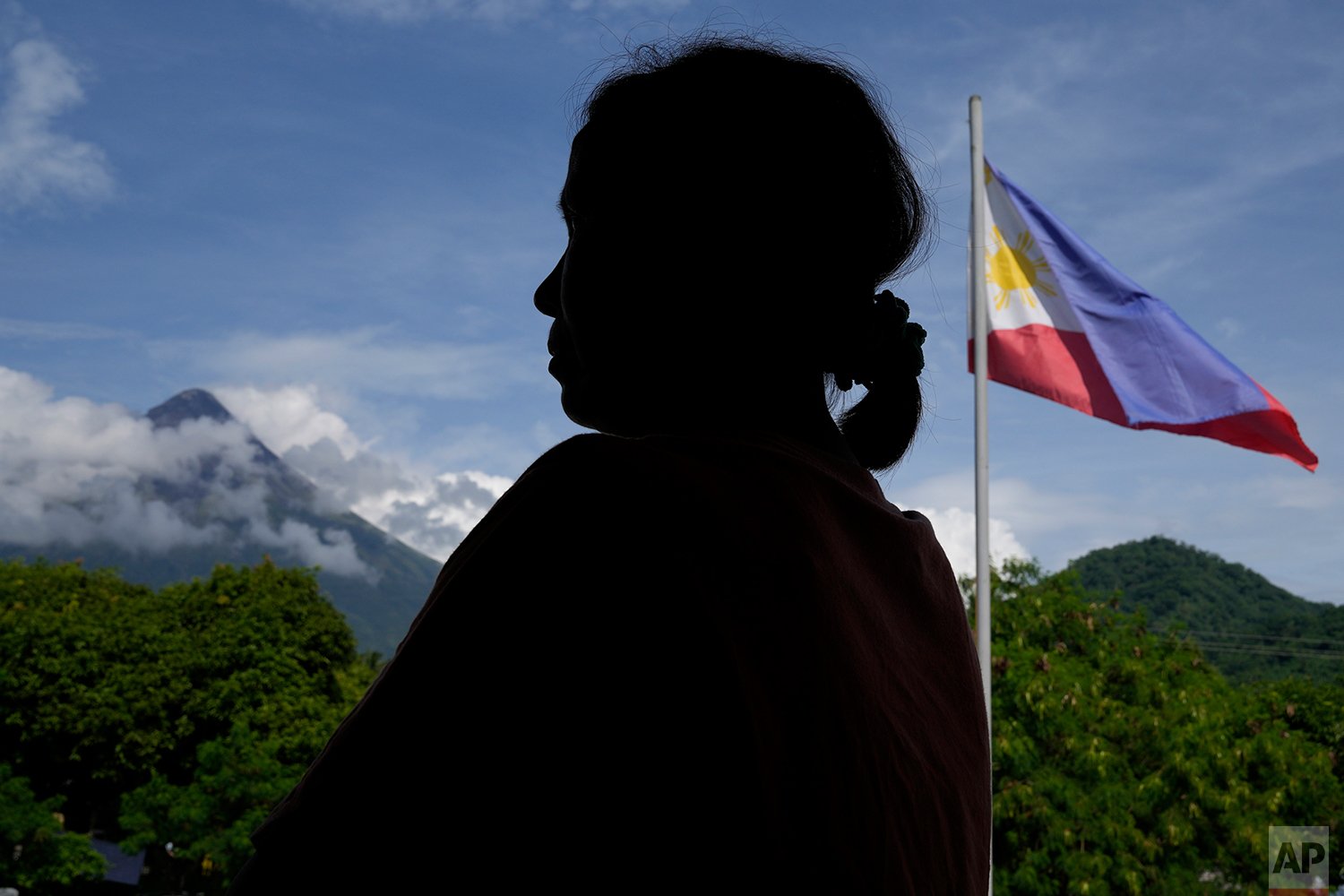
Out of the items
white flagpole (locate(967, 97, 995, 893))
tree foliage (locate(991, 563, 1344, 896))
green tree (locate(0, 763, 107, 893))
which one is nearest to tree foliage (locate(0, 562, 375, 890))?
green tree (locate(0, 763, 107, 893))

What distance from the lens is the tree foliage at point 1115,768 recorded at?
13844 mm

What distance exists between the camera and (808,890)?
764 millimetres

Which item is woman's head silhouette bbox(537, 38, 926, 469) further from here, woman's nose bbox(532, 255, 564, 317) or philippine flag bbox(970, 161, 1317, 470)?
philippine flag bbox(970, 161, 1317, 470)

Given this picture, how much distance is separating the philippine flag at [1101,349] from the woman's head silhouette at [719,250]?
8.81 meters

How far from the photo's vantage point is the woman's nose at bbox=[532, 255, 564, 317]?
46.3 inches

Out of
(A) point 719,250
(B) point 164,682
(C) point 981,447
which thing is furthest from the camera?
(B) point 164,682

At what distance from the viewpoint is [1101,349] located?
9.59 meters

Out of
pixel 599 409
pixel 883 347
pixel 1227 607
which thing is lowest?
pixel 599 409

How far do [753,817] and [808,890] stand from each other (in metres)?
0.07

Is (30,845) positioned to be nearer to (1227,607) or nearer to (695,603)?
(695,603)

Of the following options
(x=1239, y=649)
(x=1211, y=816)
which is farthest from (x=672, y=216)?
(x=1239, y=649)

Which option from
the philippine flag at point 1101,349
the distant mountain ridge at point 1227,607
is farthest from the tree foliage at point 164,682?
the distant mountain ridge at point 1227,607

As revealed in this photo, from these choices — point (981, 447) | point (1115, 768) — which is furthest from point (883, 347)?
point (1115, 768)

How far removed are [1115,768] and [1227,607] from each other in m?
43.9
